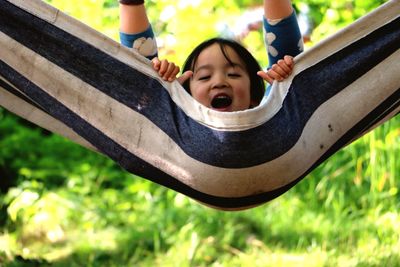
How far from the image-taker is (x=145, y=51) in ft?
7.04

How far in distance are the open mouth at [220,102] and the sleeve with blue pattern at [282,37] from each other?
0.21 m

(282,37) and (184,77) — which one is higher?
(282,37)

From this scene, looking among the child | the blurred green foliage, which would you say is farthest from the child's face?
the blurred green foliage

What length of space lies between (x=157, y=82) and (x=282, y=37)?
17.9 inches

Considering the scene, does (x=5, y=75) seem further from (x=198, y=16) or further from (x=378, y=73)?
(x=198, y=16)

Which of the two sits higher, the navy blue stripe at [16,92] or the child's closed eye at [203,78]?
the child's closed eye at [203,78]

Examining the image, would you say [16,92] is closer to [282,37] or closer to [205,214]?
[282,37]

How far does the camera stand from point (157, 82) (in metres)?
1.90

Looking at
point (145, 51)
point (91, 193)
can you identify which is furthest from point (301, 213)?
point (145, 51)

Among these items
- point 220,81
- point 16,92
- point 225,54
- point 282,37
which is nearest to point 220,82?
point 220,81

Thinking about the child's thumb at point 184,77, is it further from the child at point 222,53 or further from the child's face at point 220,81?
the child's face at point 220,81

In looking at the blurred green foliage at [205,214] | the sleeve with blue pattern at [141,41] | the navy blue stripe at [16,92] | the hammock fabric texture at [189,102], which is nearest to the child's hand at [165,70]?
the hammock fabric texture at [189,102]

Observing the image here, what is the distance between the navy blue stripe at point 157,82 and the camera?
1839 millimetres

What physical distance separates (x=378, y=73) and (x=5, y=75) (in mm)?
984
